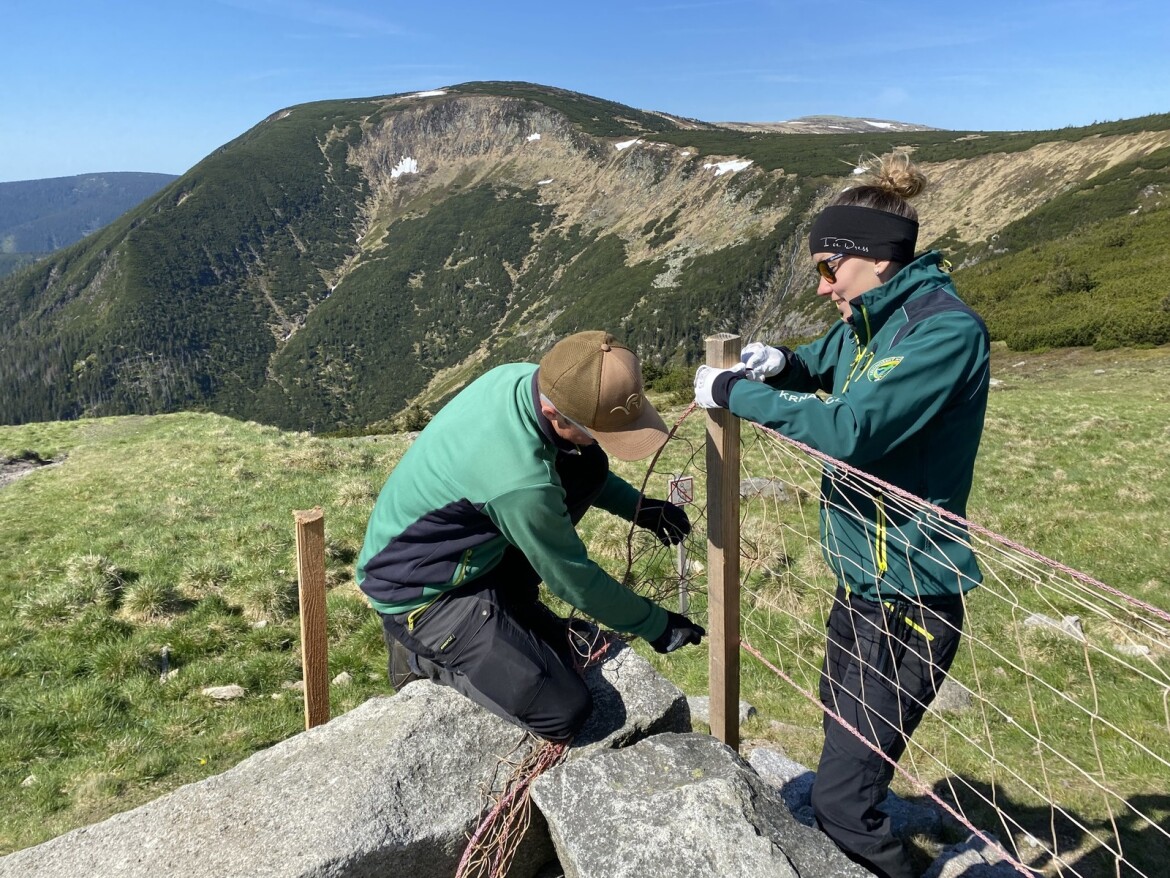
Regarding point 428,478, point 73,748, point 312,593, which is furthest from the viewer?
point 73,748

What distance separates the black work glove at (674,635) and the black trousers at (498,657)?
20.3 inches

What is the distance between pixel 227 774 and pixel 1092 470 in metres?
17.3

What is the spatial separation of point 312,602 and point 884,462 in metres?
3.63

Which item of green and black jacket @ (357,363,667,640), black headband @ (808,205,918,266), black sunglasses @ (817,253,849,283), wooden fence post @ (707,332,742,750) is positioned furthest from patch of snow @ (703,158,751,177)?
green and black jacket @ (357,363,667,640)

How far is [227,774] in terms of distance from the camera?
3703mm

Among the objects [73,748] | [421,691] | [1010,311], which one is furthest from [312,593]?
[1010,311]

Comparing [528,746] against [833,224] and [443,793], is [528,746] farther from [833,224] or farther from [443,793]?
[833,224]

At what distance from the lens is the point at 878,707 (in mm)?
3654

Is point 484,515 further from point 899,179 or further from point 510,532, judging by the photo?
point 899,179

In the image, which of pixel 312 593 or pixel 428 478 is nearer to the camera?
pixel 428 478

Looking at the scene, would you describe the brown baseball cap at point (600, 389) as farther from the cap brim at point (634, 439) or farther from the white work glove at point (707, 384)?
the white work glove at point (707, 384)

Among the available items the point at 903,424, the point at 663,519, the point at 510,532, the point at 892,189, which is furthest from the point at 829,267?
the point at 510,532

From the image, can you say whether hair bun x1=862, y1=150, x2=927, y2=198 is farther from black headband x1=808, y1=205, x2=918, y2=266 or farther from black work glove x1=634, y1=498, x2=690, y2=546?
black work glove x1=634, y1=498, x2=690, y2=546

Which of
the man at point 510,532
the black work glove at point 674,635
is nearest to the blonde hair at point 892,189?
the man at point 510,532
